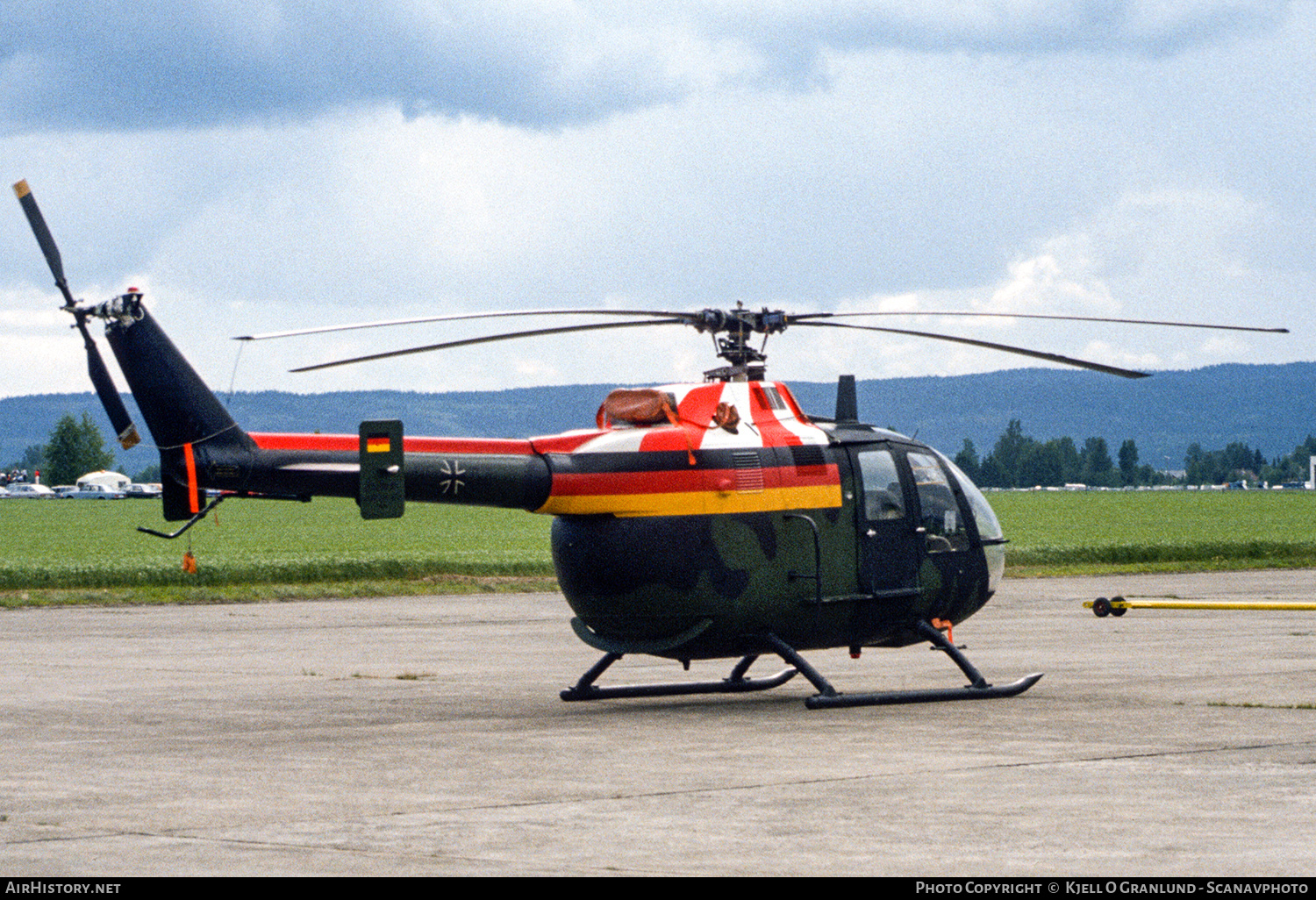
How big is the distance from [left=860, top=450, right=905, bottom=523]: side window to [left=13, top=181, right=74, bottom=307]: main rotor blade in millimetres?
7874

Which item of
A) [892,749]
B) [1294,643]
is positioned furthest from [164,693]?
[1294,643]

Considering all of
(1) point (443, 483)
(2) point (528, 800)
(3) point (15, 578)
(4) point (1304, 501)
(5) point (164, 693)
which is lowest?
(4) point (1304, 501)

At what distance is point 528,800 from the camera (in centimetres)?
1156

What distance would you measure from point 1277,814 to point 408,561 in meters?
39.2

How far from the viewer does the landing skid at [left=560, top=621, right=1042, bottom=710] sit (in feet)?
56.4

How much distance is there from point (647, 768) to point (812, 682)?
4500mm

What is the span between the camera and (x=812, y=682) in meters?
A: 17.5

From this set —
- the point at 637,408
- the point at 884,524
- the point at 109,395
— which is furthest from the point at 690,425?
the point at 109,395

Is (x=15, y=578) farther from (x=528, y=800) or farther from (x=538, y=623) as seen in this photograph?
(x=528, y=800)

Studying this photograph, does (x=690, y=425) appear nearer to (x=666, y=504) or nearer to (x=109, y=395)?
(x=666, y=504)

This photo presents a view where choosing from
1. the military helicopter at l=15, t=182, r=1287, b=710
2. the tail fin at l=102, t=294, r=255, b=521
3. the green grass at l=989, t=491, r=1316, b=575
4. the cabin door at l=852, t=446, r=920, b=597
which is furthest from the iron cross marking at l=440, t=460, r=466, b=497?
the green grass at l=989, t=491, r=1316, b=575

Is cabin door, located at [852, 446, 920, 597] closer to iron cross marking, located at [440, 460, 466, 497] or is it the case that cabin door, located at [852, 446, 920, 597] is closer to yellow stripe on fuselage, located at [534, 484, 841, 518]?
yellow stripe on fuselage, located at [534, 484, 841, 518]

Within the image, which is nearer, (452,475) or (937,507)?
(452,475)

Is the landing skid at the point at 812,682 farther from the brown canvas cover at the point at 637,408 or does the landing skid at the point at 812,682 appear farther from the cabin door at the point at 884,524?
the brown canvas cover at the point at 637,408
